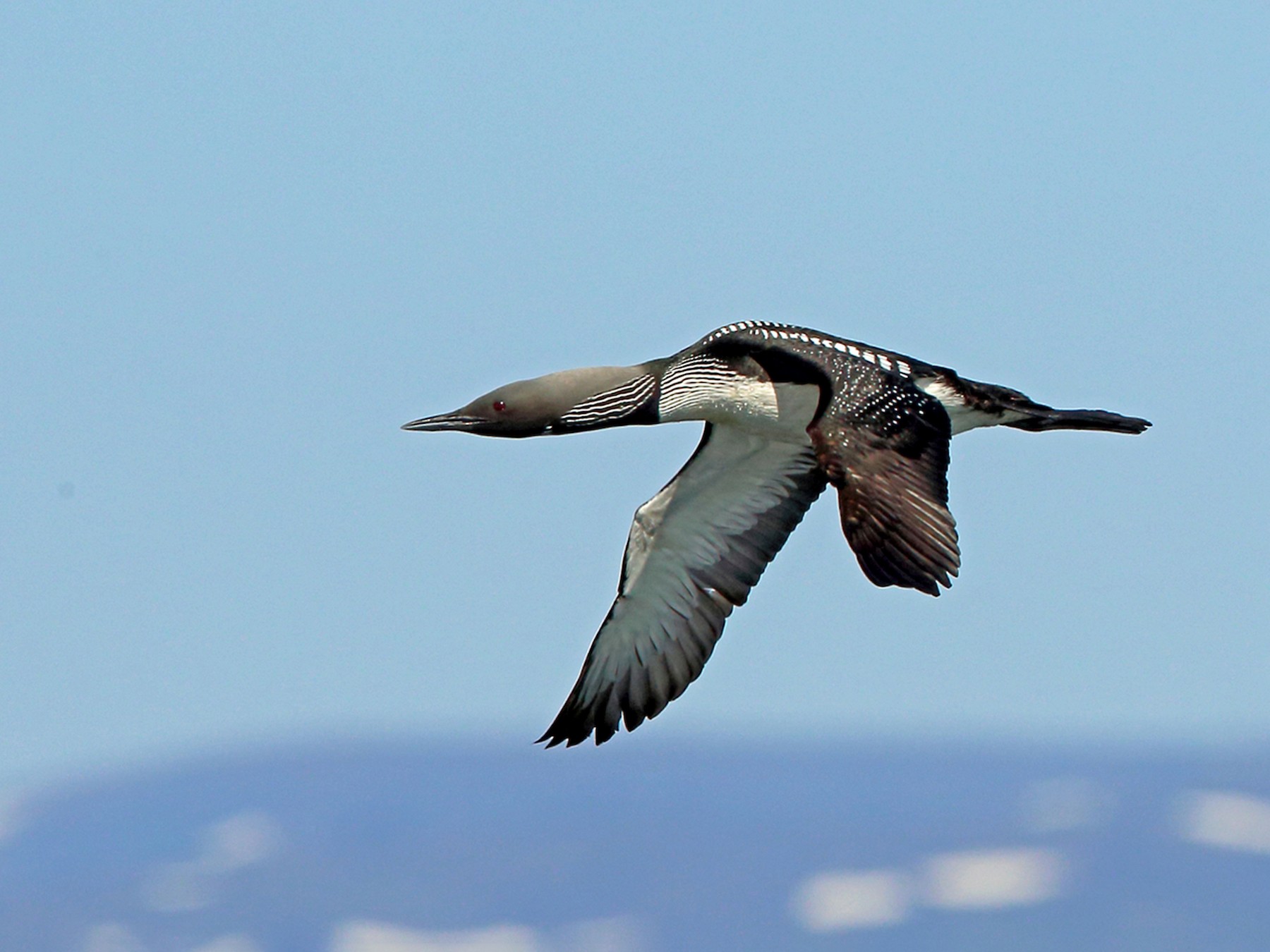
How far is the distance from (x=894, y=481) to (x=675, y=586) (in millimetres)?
3694

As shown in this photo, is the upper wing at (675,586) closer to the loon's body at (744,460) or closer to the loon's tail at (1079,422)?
the loon's body at (744,460)

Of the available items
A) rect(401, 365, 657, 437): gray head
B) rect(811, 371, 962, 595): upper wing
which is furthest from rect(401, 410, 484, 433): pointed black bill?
rect(811, 371, 962, 595): upper wing

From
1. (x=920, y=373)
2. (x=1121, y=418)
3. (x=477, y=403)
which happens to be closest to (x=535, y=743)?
(x=477, y=403)

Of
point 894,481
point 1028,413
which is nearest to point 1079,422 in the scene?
point 1028,413

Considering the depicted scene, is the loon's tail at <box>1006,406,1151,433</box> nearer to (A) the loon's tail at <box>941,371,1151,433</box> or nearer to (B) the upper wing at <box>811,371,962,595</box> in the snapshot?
(A) the loon's tail at <box>941,371,1151,433</box>

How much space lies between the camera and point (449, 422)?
14086mm

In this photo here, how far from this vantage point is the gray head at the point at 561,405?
14117mm

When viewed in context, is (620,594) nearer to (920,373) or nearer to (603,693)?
(603,693)

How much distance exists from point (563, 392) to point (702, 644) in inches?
94.0

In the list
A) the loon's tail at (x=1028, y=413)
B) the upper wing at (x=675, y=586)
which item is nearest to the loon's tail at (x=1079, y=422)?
the loon's tail at (x=1028, y=413)

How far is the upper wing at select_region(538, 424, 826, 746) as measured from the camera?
51.3 feet

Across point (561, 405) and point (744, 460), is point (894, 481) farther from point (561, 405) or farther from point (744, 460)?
point (744, 460)

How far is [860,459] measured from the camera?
1235cm

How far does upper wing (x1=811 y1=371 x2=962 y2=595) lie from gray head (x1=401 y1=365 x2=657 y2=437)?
6.16 ft
